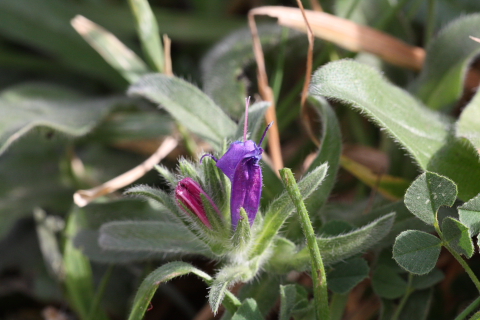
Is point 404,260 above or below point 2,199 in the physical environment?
above

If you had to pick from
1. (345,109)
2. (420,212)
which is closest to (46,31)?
(345,109)

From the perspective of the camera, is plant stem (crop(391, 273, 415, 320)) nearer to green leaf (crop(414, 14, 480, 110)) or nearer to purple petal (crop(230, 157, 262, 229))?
purple petal (crop(230, 157, 262, 229))

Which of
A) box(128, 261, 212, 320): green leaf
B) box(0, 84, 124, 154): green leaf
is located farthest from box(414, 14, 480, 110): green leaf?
box(0, 84, 124, 154): green leaf

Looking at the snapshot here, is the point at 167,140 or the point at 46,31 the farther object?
the point at 46,31

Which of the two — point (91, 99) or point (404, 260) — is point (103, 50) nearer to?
point (91, 99)

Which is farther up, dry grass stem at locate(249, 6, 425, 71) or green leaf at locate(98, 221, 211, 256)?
dry grass stem at locate(249, 6, 425, 71)

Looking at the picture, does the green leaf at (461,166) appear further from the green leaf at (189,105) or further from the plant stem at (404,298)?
the green leaf at (189,105)

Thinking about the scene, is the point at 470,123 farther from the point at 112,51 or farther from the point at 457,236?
the point at 112,51
